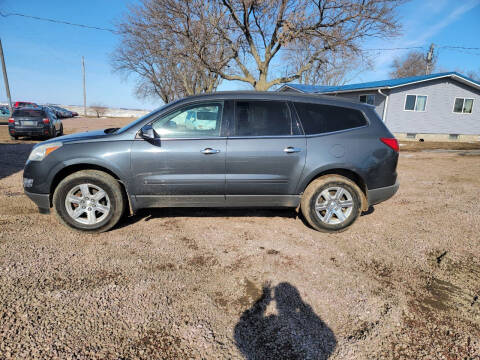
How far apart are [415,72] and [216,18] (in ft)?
144

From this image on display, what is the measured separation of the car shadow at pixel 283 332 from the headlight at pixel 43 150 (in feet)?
9.95

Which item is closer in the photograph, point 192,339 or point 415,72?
point 192,339

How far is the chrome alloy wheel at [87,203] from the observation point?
11.4 feet

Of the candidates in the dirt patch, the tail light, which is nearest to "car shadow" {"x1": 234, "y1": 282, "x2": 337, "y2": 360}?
the tail light

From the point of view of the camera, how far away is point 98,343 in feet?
6.20

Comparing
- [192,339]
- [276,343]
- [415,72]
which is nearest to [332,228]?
[276,343]

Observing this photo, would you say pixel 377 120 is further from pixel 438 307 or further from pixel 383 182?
pixel 438 307

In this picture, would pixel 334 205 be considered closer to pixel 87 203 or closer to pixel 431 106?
pixel 87 203

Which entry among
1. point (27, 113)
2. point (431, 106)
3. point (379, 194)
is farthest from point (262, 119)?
point (431, 106)

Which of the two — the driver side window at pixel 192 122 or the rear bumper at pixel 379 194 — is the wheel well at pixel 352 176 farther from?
the driver side window at pixel 192 122

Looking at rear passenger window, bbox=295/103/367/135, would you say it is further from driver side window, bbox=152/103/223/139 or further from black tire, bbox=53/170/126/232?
black tire, bbox=53/170/126/232

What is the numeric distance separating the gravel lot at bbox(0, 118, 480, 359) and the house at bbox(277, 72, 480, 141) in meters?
17.6

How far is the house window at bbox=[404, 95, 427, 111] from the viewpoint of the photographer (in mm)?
19312

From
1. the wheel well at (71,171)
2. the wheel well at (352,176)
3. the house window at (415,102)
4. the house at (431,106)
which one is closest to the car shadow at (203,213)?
the wheel well at (71,171)
